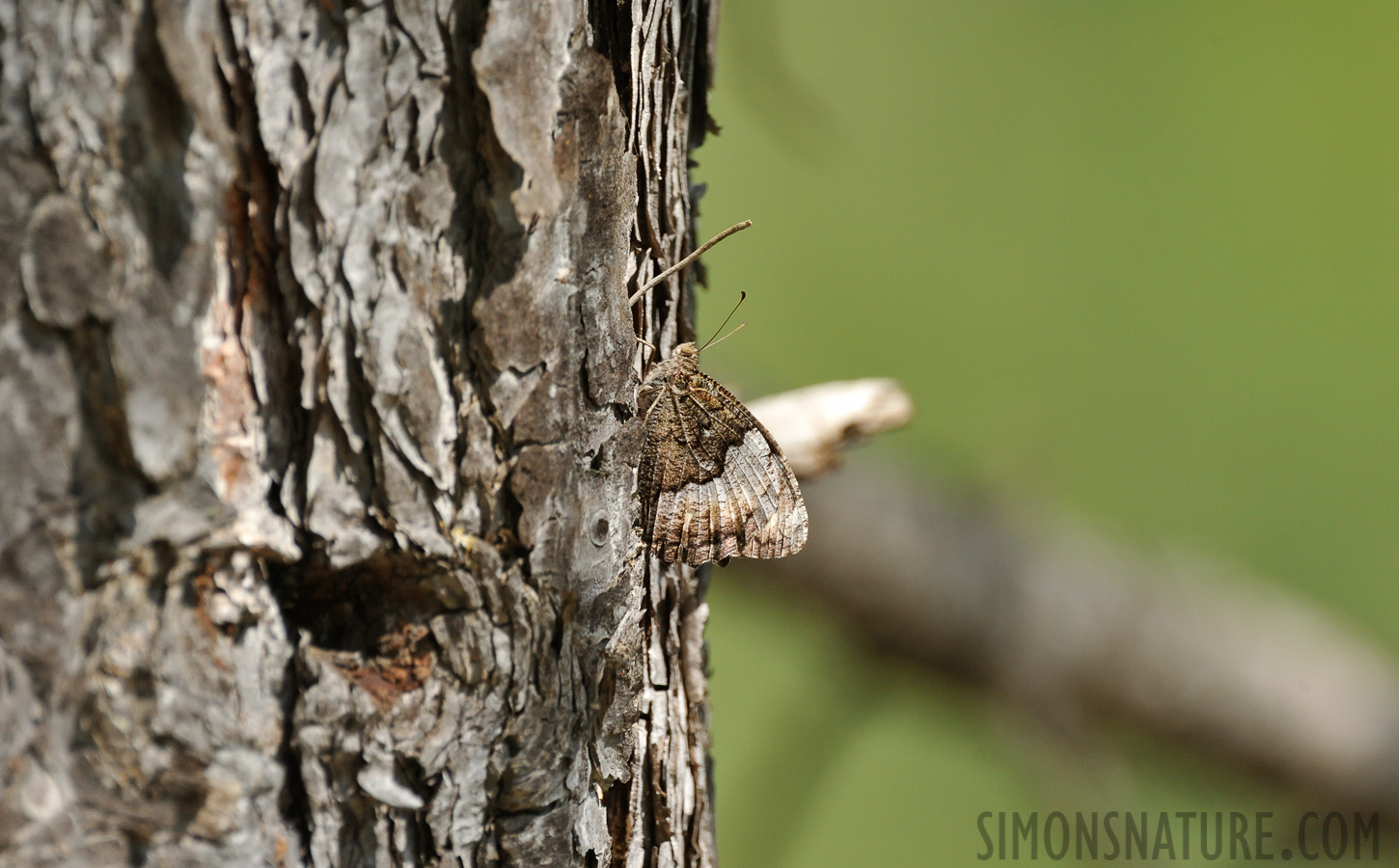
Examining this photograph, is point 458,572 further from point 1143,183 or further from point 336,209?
point 1143,183

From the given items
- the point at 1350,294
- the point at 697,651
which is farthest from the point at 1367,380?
the point at 697,651

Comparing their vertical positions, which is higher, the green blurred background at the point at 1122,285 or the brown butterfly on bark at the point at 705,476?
the green blurred background at the point at 1122,285

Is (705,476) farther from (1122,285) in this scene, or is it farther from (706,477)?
(1122,285)

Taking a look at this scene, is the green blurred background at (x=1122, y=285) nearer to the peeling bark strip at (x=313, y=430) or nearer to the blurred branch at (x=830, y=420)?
the blurred branch at (x=830, y=420)

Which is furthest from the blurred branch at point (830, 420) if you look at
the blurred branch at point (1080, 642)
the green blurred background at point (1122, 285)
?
the green blurred background at point (1122, 285)

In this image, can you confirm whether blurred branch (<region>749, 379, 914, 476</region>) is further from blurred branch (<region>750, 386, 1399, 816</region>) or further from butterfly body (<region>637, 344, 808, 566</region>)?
blurred branch (<region>750, 386, 1399, 816</region>)

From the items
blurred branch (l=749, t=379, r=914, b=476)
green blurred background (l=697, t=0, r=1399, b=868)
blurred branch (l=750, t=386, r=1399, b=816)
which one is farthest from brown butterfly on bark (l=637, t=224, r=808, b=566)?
green blurred background (l=697, t=0, r=1399, b=868)

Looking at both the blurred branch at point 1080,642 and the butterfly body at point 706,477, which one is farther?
the blurred branch at point 1080,642

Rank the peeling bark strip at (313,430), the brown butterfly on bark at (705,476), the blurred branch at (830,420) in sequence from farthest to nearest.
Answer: the blurred branch at (830,420)
the brown butterfly on bark at (705,476)
the peeling bark strip at (313,430)
